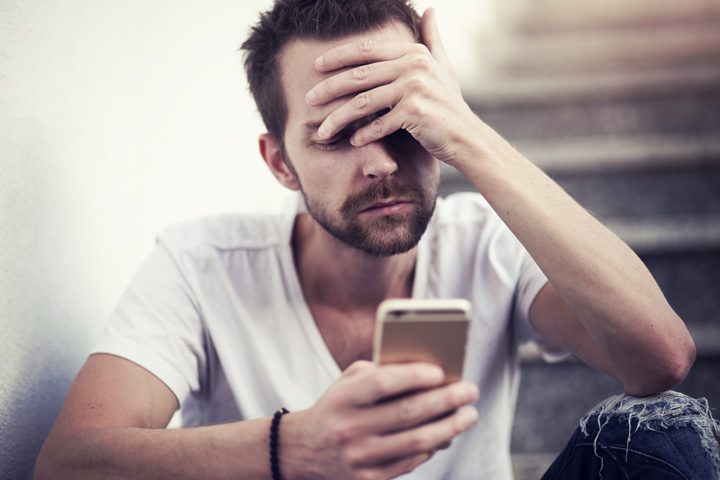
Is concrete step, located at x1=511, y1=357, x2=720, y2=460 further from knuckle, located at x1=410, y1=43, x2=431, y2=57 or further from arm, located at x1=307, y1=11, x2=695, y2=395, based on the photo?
knuckle, located at x1=410, y1=43, x2=431, y2=57

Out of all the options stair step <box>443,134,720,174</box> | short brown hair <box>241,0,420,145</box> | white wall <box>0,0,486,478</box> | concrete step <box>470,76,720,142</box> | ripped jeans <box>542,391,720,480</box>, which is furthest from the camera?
concrete step <box>470,76,720,142</box>

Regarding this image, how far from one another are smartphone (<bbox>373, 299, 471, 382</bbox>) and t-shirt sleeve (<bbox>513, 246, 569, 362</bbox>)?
26.5 inches

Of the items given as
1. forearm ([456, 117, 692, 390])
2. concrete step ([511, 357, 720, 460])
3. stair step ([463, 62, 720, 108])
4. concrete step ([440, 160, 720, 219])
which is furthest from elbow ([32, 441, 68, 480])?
stair step ([463, 62, 720, 108])

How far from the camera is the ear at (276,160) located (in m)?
1.57

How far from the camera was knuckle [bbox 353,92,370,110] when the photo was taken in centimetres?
122

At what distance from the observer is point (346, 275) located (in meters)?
1.54

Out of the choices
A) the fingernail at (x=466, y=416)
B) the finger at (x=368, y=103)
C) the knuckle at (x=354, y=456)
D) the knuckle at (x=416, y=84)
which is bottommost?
the knuckle at (x=354, y=456)

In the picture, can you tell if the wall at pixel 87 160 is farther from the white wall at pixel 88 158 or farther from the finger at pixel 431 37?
the finger at pixel 431 37

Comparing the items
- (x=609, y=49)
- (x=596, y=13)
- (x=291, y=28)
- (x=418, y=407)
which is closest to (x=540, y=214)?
(x=418, y=407)

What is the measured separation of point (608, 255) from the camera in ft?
3.77

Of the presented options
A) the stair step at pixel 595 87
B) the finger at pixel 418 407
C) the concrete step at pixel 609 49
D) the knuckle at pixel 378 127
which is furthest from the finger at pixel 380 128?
the concrete step at pixel 609 49

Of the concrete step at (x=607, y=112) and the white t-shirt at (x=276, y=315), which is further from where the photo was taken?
the concrete step at (x=607, y=112)

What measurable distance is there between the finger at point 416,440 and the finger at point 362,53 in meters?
0.71

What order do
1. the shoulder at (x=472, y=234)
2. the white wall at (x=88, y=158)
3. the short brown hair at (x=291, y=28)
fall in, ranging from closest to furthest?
the white wall at (x=88, y=158)
the short brown hair at (x=291, y=28)
the shoulder at (x=472, y=234)
